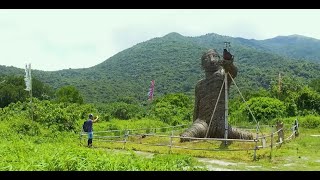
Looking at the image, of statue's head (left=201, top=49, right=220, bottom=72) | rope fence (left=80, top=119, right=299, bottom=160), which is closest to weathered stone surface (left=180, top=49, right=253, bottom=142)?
statue's head (left=201, top=49, right=220, bottom=72)

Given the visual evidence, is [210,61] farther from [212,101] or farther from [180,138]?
[180,138]

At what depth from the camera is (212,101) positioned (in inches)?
677

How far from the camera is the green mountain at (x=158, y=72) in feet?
262

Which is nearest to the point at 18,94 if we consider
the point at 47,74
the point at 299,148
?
the point at 299,148

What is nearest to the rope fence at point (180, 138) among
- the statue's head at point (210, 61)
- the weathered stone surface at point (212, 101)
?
the weathered stone surface at point (212, 101)

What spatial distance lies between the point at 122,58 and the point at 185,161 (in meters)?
113

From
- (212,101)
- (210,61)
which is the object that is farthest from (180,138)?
(210,61)

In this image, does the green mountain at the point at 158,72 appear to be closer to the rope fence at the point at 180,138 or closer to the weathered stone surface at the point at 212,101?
the rope fence at the point at 180,138

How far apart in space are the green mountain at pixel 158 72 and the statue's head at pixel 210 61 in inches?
1965

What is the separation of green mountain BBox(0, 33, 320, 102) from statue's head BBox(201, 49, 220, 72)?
4992 cm

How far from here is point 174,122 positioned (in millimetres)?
31312

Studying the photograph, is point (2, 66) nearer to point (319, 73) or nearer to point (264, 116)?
point (319, 73)

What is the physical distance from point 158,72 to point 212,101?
270 ft

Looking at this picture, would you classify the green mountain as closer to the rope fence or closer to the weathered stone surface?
the rope fence
